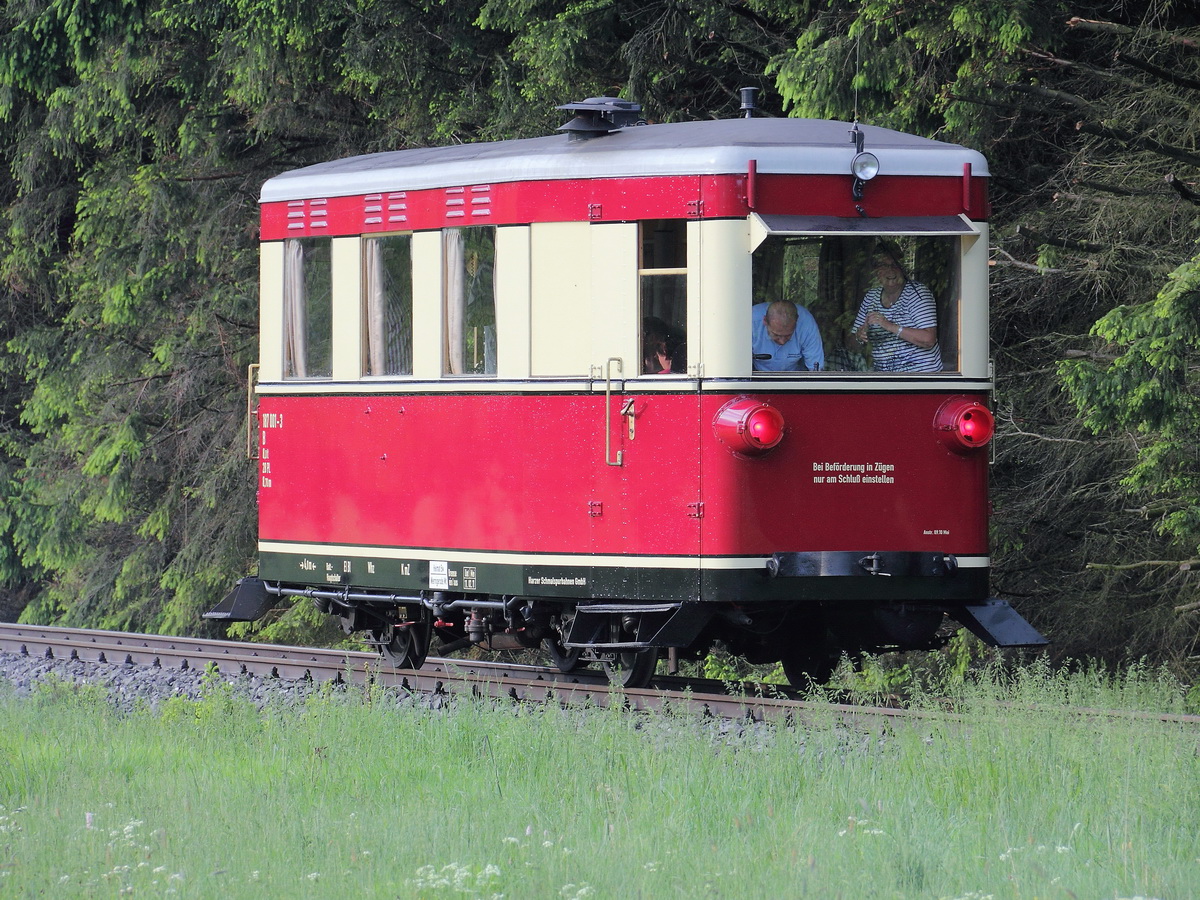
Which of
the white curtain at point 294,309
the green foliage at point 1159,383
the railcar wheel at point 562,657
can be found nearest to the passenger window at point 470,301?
the white curtain at point 294,309

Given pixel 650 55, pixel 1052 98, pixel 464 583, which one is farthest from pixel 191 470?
pixel 1052 98

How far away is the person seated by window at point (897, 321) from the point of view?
9281 mm

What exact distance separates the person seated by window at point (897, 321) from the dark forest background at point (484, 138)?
760 millimetres

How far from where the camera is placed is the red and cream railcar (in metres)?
9.11

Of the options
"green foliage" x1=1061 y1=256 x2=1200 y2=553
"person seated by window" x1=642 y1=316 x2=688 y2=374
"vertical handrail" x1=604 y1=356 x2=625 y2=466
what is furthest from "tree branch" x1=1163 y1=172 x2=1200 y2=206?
"vertical handrail" x1=604 y1=356 x2=625 y2=466

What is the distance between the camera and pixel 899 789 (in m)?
6.94

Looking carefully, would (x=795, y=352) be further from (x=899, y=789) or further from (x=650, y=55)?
(x=650, y=55)

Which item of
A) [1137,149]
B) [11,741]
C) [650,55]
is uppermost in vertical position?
[650,55]

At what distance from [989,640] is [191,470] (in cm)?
1173

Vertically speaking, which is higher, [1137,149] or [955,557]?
[1137,149]

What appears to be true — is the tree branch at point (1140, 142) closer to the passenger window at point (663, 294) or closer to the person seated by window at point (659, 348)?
the passenger window at point (663, 294)

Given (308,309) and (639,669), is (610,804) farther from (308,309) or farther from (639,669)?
(308,309)

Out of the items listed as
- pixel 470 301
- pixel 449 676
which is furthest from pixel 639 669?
pixel 470 301

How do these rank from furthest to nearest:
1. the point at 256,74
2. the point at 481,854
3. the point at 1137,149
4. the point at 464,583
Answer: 1. the point at 256,74
2. the point at 1137,149
3. the point at 464,583
4. the point at 481,854
